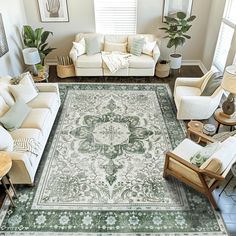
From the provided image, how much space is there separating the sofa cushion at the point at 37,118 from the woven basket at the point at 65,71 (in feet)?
6.77

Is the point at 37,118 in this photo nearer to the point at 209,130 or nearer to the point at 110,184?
the point at 110,184

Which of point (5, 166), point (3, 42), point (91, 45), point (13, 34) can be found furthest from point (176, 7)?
point (5, 166)

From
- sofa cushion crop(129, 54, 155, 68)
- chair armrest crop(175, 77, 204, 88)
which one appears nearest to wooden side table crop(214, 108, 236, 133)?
chair armrest crop(175, 77, 204, 88)

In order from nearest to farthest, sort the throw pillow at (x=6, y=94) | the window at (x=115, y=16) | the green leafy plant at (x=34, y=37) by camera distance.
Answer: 1. the throw pillow at (x=6, y=94)
2. the green leafy plant at (x=34, y=37)
3. the window at (x=115, y=16)

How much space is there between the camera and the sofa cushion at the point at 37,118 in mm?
3623

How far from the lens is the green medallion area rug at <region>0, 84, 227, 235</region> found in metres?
2.77

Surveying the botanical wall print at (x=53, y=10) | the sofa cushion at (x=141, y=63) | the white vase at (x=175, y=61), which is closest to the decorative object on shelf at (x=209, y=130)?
the sofa cushion at (x=141, y=63)

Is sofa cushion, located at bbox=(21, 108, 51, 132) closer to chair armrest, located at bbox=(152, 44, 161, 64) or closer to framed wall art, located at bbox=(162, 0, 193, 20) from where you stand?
chair armrest, located at bbox=(152, 44, 161, 64)

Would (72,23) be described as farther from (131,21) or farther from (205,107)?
(205,107)

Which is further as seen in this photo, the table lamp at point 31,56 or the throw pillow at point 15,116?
the table lamp at point 31,56

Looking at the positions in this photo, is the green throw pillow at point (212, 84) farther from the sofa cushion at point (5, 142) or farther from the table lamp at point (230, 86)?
the sofa cushion at point (5, 142)

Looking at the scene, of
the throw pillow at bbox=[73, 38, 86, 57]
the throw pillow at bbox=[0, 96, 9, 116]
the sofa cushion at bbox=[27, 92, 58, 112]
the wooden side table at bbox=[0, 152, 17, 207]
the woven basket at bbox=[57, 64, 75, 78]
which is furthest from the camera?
the woven basket at bbox=[57, 64, 75, 78]

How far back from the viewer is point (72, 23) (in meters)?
6.15

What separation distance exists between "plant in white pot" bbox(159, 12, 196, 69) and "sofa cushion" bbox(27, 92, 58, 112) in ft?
9.93
